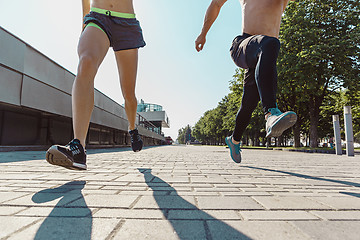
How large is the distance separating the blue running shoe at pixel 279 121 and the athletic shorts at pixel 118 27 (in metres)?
1.90

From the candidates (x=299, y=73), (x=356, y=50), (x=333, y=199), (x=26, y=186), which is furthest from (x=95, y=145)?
(x=356, y=50)

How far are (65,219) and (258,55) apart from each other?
7.36 feet

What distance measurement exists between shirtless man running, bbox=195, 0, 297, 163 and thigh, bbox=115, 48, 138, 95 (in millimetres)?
999

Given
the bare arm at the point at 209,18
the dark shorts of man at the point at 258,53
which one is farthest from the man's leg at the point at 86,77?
the dark shorts of man at the point at 258,53

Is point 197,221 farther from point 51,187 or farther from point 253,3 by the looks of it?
point 253,3

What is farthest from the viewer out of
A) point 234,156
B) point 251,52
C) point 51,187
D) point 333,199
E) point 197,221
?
point 234,156

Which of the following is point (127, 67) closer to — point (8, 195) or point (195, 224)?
point (8, 195)

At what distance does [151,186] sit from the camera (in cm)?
201

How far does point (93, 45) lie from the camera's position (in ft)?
8.07

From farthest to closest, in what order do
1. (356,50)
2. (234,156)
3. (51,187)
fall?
(356,50) < (234,156) < (51,187)

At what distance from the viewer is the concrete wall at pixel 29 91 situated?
5.94m

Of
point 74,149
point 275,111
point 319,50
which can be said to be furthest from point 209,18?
point 319,50

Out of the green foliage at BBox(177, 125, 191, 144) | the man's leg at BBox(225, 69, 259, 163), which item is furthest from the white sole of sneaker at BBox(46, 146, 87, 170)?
the green foliage at BBox(177, 125, 191, 144)

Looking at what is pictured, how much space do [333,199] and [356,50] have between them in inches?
687
